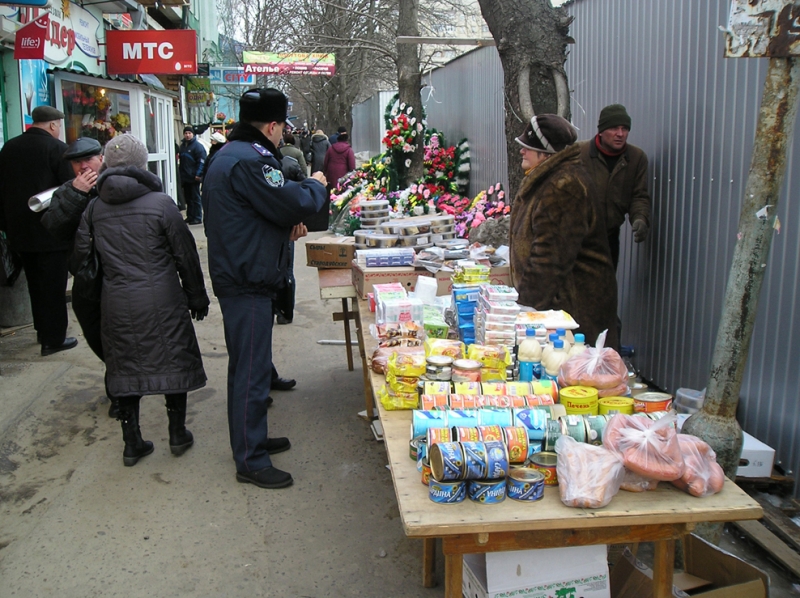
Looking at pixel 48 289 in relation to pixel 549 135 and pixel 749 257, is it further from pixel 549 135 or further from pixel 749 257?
pixel 749 257

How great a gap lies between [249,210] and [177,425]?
1.55 metres

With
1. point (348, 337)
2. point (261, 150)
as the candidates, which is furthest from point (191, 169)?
point (261, 150)

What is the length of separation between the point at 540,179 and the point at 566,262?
46 centimetres

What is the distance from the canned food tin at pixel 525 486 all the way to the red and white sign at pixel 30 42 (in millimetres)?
6585

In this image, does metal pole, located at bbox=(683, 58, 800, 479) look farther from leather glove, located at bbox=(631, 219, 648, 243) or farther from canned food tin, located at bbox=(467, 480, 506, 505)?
leather glove, located at bbox=(631, 219, 648, 243)

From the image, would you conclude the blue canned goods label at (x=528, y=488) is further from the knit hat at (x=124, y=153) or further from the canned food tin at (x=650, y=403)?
the knit hat at (x=124, y=153)

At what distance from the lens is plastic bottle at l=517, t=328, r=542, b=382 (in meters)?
2.99

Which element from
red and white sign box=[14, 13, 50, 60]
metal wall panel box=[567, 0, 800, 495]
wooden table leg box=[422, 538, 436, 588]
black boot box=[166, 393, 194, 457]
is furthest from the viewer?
red and white sign box=[14, 13, 50, 60]

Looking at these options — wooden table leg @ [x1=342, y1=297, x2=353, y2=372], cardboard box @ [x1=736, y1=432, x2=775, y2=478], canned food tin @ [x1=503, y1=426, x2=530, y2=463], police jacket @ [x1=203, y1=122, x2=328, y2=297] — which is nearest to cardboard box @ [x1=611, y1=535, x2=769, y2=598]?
canned food tin @ [x1=503, y1=426, x2=530, y2=463]

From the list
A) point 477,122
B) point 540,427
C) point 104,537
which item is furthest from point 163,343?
point 477,122

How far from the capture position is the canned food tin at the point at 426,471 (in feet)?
7.58

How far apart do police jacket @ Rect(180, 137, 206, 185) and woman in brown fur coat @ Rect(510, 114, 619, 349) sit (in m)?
12.6

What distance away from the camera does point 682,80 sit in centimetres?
479

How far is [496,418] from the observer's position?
2.51m
